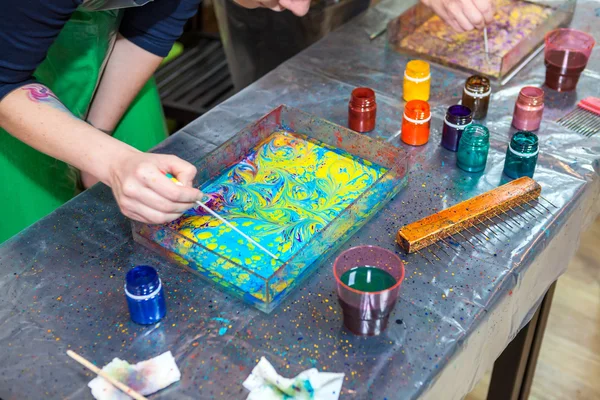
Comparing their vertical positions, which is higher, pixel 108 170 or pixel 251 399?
pixel 108 170

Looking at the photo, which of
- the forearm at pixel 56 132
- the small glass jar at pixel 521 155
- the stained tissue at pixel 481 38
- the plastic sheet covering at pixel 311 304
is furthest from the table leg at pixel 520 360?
the forearm at pixel 56 132

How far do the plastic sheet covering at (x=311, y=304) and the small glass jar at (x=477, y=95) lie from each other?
0.17 ft

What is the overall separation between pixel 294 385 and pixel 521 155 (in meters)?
0.73

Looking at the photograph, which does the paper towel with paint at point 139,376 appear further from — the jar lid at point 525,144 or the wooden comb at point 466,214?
the jar lid at point 525,144

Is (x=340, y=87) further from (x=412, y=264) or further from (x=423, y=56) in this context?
(x=412, y=264)

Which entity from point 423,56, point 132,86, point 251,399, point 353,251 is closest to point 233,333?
point 251,399

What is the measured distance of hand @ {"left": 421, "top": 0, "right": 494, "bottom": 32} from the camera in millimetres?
1637

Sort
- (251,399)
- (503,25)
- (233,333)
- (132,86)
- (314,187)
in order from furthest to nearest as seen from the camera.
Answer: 1. (503,25)
2. (132,86)
3. (314,187)
4. (233,333)
5. (251,399)

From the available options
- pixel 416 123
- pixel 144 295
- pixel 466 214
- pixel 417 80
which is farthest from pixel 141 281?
pixel 417 80

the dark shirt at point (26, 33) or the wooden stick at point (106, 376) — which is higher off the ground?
the dark shirt at point (26, 33)

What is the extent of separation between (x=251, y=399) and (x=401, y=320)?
0.98 ft

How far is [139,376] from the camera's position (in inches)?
41.9

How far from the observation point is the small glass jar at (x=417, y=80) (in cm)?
170

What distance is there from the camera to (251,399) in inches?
40.3
